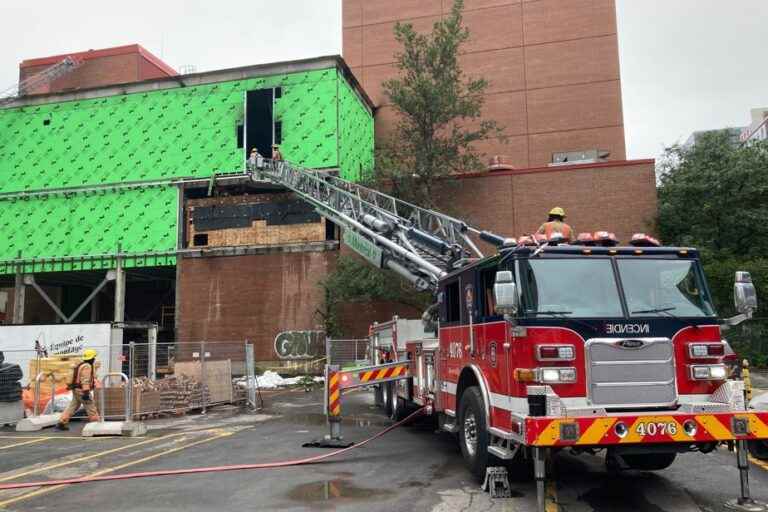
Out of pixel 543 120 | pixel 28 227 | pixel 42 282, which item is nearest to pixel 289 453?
pixel 28 227

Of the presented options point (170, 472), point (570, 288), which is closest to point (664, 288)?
point (570, 288)

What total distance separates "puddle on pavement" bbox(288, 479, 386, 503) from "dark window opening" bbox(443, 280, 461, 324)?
2.56m

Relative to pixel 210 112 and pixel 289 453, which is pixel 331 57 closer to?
pixel 210 112

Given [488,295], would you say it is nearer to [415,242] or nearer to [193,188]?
[415,242]

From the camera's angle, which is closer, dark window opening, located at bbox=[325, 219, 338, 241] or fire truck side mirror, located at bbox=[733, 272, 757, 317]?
fire truck side mirror, located at bbox=[733, 272, 757, 317]

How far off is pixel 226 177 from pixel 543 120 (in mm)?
19113

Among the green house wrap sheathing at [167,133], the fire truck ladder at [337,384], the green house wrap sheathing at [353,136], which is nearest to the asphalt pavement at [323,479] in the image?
the fire truck ladder at [337,384]

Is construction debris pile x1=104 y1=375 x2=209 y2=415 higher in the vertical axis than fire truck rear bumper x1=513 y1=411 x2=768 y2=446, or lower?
lower

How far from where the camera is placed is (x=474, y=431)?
7.62m

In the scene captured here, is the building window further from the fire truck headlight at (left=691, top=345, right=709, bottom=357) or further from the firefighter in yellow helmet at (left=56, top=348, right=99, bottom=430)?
the fire truck headlight at (left=691, top=345, right=709, bottom=357)

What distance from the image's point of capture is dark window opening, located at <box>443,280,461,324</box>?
860 centimetres

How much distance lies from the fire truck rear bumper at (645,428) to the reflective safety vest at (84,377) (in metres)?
10.1

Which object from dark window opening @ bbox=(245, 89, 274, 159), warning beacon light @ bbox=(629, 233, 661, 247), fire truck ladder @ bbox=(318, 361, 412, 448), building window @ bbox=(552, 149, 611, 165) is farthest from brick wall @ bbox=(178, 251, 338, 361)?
warning beacon light @ bbox=(629, 233, 661, 247)

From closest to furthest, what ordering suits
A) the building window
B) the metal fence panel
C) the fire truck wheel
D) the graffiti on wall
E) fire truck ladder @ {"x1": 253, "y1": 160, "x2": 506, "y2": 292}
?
the fire truck wheel < fire truck ladder @ {"x1": 253, "y1": 160, "x2": 506, "y2": 292} < the metal fence panel < the graffiti on wall < the building window
